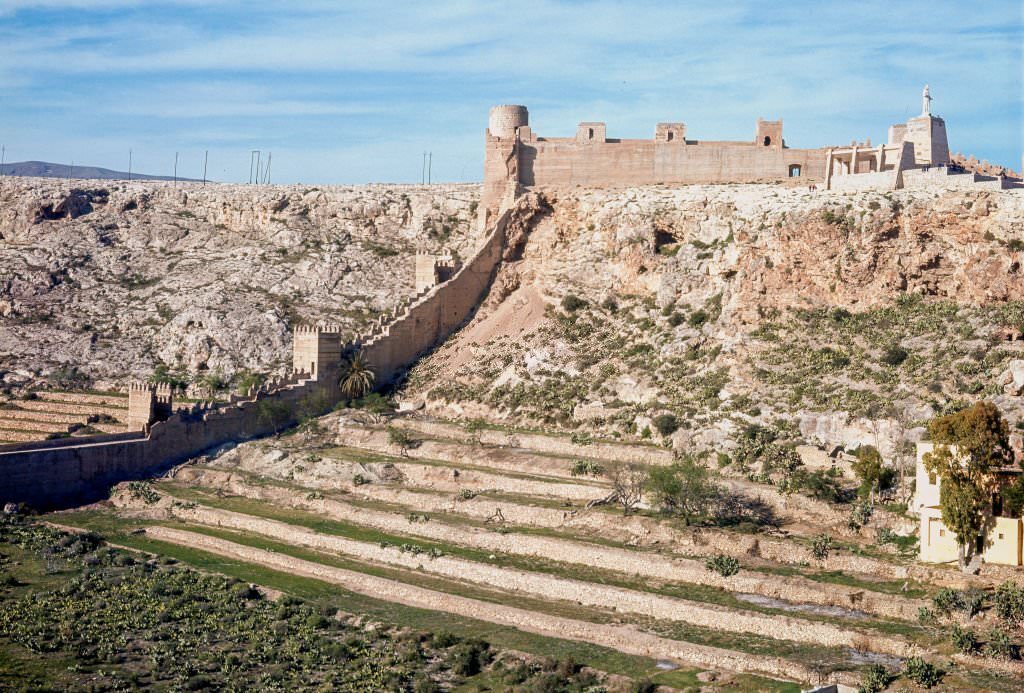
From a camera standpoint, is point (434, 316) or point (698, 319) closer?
point (698, 319)

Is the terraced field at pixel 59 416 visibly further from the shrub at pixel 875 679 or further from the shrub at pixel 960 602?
the shrub at pixel 875 679

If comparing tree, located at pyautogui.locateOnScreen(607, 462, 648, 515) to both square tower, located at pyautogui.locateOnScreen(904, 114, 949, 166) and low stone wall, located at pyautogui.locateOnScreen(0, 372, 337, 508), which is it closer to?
low stone wall, located at pyautogui.locateOnScreen(0, 372, 337, 508)

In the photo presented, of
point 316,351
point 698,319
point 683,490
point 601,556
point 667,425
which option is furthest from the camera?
point 316,351

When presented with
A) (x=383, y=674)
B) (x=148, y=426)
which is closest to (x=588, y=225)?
(x=148, y=426)

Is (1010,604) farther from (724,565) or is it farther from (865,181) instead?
(865,181)

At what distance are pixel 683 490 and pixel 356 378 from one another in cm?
1906

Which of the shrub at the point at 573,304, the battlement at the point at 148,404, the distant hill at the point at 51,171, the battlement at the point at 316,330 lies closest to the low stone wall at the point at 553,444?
the battlement at the point at 316,330

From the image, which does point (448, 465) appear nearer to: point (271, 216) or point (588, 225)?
point (588, 225)

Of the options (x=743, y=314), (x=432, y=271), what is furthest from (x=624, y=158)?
(x=743, y=314)

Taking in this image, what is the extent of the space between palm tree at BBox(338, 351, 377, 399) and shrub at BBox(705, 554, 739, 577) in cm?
2195

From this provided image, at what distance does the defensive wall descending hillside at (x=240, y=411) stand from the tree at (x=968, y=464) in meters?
26.7

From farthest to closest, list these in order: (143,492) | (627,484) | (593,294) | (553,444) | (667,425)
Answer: (593,294), (553,444), (143,492), (667,425), (627,484)

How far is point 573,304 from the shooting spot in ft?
185

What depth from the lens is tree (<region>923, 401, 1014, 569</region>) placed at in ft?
113
